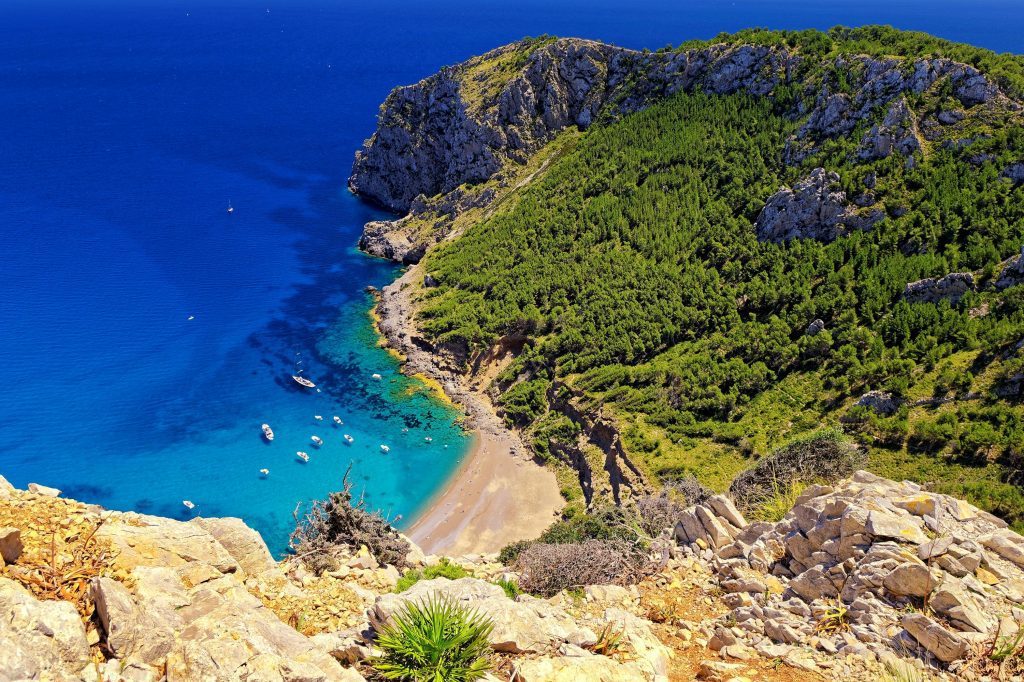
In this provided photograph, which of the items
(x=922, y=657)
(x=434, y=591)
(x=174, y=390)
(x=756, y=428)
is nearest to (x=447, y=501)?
(x=756, y=428)

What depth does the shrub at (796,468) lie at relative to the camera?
2428 centimetres

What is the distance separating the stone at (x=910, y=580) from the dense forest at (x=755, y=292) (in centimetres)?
1477

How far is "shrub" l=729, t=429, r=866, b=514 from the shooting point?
24.3 meters

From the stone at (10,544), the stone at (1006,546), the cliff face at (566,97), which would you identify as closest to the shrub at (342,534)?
the stone at (10,544)

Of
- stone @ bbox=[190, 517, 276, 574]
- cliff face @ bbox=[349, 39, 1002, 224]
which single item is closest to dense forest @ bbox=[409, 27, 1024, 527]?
cliff face @ bbox=[349, 39, 1002, 224]

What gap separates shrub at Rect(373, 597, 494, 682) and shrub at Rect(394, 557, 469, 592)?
5.79 metres

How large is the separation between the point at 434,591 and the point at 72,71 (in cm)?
21849

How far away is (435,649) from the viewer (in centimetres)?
1173

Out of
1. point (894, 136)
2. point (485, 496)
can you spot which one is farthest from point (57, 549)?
point (894, 136)

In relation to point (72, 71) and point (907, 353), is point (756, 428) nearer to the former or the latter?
point (907, 353)

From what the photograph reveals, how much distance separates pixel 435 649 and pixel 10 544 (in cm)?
743

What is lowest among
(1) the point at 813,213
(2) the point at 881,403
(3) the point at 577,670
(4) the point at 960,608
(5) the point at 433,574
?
(3) the point at 577,670

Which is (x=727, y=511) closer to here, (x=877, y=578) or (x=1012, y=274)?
(x=877, y=578)

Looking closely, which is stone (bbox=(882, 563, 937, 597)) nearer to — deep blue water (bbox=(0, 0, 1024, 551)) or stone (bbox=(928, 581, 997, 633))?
stone (bbox=(928, 581, 997, 633))
